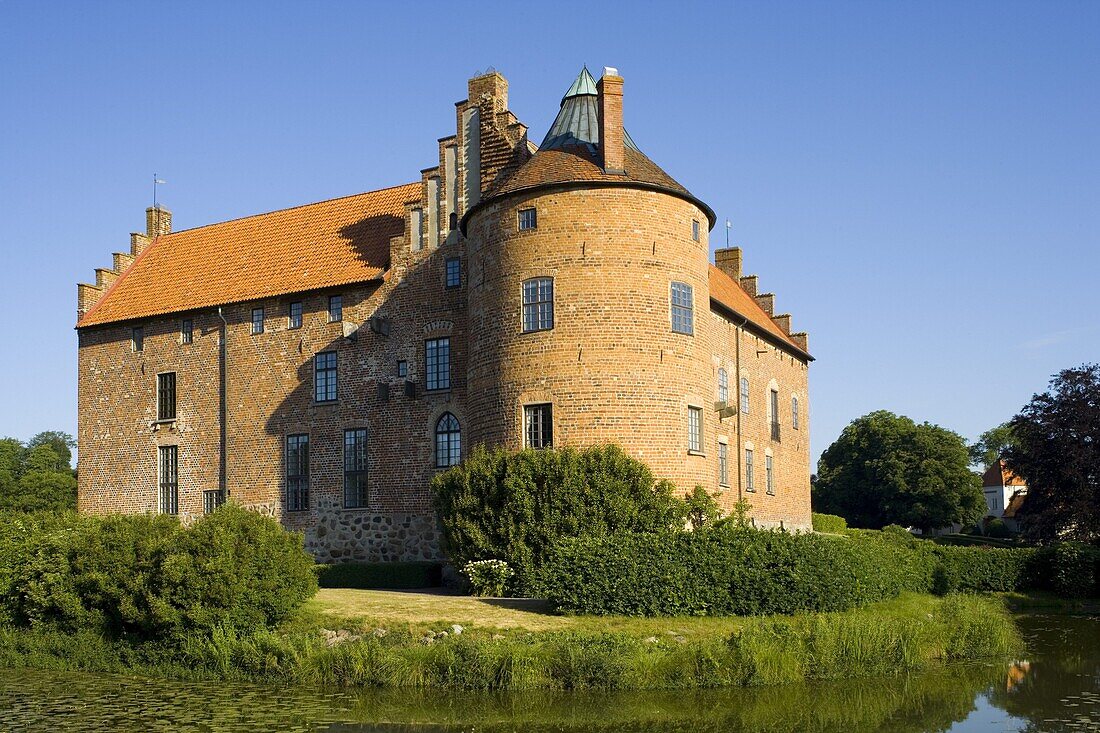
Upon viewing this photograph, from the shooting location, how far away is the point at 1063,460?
127ft

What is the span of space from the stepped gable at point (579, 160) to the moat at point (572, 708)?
41.0 ft

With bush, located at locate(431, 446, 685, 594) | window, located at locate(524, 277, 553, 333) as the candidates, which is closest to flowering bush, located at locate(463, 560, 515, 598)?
bush, located at locate(431, 446, 685, 594)

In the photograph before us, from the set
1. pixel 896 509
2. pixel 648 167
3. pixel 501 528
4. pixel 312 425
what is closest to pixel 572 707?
pixel 501 528

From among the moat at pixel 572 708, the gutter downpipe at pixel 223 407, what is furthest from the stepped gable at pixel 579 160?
the moat at pixel 572 708

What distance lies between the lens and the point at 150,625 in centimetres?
1941

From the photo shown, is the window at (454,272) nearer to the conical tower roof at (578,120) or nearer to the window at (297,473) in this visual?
the conical tower roof at (578,120)

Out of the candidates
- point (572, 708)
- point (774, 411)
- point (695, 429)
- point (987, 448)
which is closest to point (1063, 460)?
point (774, 411)

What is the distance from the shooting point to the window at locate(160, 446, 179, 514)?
3370 centimetres

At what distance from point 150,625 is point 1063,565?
26.1 meters

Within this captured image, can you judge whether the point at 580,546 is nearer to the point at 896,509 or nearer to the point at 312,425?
the point at 312,425

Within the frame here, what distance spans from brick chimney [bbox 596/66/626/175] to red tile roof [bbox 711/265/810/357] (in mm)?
8477

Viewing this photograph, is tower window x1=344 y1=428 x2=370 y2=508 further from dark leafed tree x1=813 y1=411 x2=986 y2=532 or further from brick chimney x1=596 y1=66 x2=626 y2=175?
dark leafed tree x1=813 y1=411 x2=986 y2=532

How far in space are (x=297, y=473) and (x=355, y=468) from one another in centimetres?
203

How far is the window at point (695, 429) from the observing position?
82.8 ft
